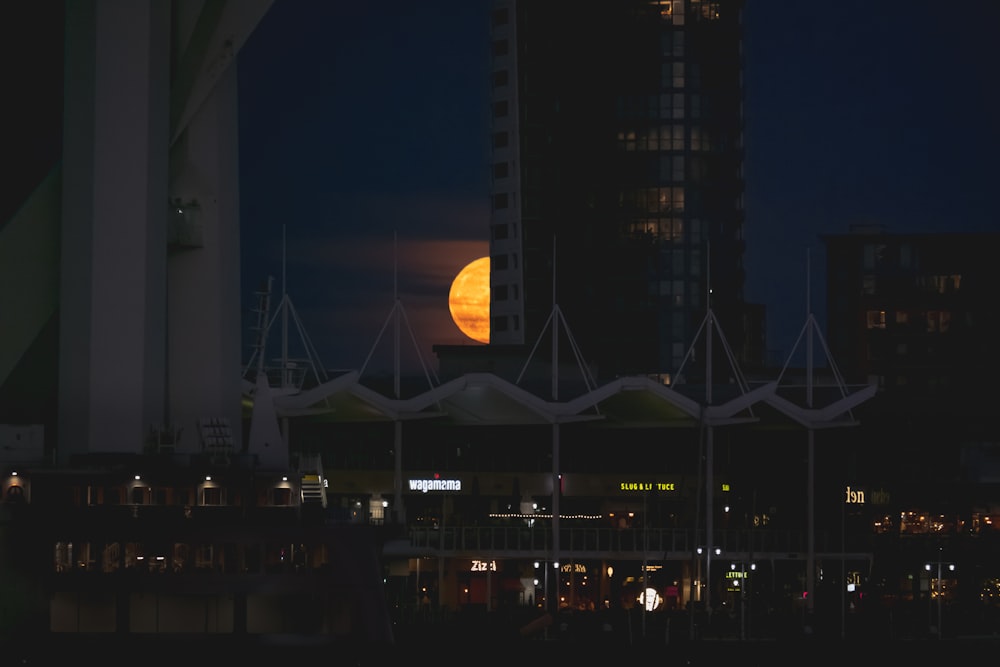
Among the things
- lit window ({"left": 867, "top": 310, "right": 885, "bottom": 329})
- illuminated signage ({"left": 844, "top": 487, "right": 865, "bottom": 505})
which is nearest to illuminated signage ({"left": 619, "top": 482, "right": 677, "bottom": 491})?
illuminated signage ({"left": 844, "top": 487, "right": 865, "bottom": 505})

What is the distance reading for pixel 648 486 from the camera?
341ft

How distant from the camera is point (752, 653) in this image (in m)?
71.9

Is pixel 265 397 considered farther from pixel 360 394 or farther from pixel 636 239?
pixel 636 239

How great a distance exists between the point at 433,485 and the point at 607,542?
45.5 ft

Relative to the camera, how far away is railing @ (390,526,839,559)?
8862 cm

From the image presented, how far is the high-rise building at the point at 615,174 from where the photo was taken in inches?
6014

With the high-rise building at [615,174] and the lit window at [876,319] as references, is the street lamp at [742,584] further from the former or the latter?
the lit window at [876,319]

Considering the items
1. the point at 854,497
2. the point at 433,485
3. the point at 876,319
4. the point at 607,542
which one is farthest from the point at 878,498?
the point at 876,319

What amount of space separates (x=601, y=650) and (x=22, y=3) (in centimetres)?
3121

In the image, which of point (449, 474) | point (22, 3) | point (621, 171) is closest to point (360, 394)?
point (449, 474)

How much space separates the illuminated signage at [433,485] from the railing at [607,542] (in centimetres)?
1185

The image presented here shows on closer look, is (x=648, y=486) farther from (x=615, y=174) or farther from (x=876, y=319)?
(x=876, y=319)

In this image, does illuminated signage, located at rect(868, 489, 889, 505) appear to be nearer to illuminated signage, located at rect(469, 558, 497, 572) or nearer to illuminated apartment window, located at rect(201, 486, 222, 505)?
illuminated signage, located at rect(469, 558, 497, 572)

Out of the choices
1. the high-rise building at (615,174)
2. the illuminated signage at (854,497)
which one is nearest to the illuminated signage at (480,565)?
the illuminated signage at (854,497)
